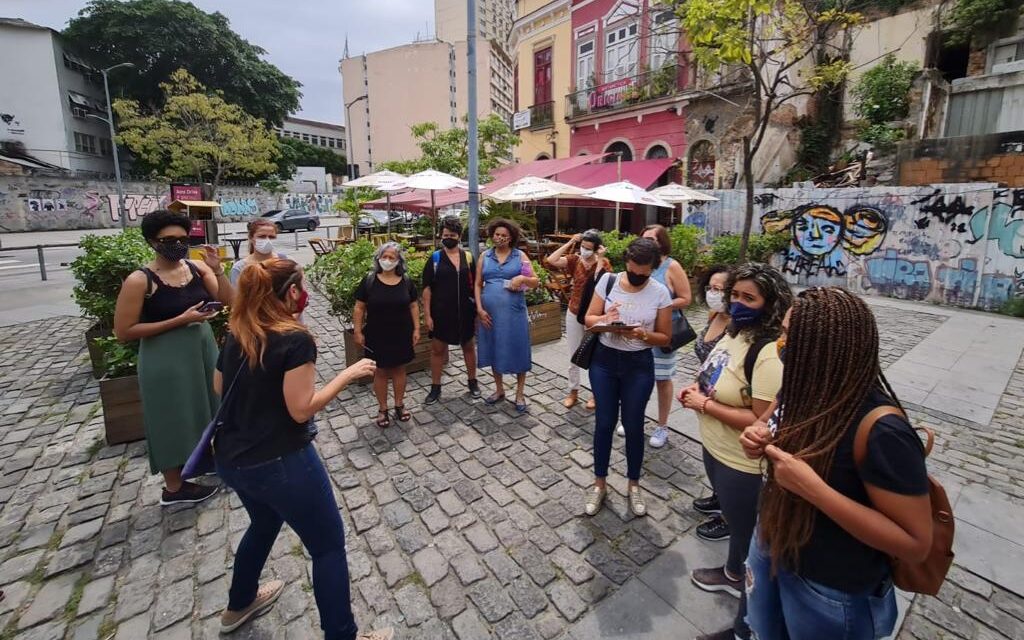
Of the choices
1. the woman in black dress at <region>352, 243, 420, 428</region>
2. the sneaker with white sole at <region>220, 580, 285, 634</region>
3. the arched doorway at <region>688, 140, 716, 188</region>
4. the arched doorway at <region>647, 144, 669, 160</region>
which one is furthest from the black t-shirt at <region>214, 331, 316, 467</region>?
the arched doorway at <region>647, 144, 669, 160</region>

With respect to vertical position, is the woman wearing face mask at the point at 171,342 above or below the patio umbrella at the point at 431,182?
below

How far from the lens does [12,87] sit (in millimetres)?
32281

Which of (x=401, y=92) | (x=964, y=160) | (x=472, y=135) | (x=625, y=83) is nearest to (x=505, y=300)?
(x=472, y=135)

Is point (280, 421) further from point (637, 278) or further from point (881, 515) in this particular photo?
point (637, 278)

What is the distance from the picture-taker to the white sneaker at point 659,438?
4234 millimetres

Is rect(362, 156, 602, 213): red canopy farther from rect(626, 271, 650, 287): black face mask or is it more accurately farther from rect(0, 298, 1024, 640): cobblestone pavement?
rect(626, 271, 650, 287): black face mask

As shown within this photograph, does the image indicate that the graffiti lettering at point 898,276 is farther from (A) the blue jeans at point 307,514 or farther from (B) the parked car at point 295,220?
(B) the parked car at point 295,220

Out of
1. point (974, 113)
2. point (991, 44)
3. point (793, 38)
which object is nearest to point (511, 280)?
point (793, 38)

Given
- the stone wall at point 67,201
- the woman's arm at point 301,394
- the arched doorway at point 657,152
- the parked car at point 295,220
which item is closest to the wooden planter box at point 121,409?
the woman's arm at point 301,394

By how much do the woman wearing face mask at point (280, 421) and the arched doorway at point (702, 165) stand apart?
15.4 meters

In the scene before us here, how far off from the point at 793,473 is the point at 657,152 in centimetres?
1684

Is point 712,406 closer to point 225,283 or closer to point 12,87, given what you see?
point 225,283

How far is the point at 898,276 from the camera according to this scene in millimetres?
10477

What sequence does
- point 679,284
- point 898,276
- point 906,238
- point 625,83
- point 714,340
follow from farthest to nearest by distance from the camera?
point 625,83 → point 898,276 → point 906,238 → point 679,284 → point 714,340
